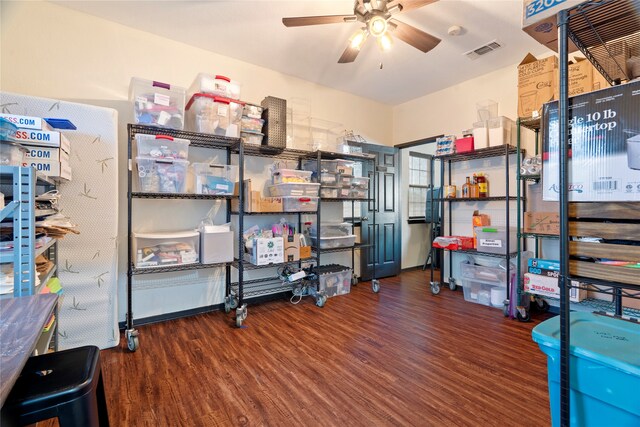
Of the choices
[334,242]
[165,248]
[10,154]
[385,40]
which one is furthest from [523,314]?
[10,154]

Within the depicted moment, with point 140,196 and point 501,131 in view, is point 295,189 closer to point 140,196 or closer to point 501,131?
point 140,196

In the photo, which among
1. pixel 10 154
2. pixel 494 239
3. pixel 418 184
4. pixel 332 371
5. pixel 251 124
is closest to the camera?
pixel 10 154

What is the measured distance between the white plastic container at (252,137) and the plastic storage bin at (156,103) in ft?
1.89

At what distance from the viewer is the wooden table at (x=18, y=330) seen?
2.08ft

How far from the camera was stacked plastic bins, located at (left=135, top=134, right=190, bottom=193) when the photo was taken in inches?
98.1

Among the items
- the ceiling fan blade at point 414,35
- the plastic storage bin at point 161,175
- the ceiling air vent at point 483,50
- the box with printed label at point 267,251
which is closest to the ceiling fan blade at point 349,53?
the ceiling fan blade at point 414,35

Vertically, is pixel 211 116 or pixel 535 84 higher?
pixel 535 84

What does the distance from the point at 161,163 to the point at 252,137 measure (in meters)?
0.89

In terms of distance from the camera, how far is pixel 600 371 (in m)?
0.83

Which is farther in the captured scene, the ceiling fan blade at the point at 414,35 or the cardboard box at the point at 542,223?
the cardboard box at the point at 542,223

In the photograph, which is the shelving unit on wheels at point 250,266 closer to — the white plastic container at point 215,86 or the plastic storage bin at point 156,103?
the white plastic container at point 215,86

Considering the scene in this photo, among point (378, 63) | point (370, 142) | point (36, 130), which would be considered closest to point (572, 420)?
point (36, 130)

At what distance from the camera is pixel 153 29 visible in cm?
282

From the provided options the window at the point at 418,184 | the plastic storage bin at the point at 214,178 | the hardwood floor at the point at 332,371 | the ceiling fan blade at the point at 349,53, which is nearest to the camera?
the hardwood floor at the point at 332,371
